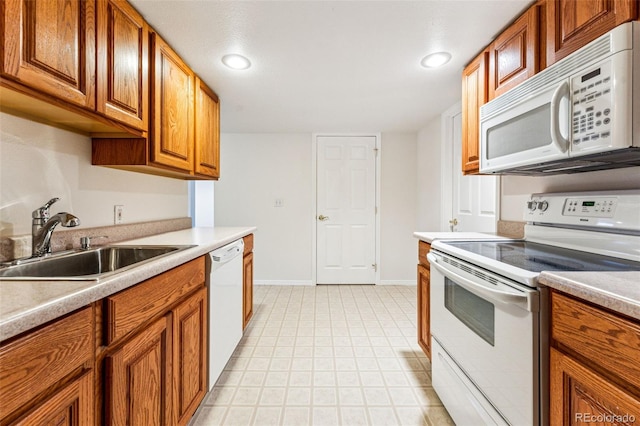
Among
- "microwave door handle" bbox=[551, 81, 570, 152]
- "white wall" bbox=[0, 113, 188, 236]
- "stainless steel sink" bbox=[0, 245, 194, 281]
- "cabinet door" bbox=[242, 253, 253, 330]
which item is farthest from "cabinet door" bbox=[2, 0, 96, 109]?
"microwave door handle" bbox=[551, 81, 570, 152]

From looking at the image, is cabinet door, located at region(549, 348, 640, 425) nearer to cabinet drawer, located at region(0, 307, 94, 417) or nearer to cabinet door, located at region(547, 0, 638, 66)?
cabinet door, located at region(547, 0, 638, 66)

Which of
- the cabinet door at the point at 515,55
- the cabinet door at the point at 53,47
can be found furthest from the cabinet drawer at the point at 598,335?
the cabinet door at the point at 53,47

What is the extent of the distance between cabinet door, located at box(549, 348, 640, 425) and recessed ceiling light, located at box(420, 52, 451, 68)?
5.61ft

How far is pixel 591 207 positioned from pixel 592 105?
1.63 feet

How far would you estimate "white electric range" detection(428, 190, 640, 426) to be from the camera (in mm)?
882

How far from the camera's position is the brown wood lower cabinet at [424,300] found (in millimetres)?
1820

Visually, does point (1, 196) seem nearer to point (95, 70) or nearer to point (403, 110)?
point (95, 70)

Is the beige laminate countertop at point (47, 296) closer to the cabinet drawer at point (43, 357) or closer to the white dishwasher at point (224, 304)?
the cabinet drawer at point (43, 357)

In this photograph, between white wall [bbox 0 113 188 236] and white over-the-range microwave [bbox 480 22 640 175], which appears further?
white wall [bbox 0 113 188 236]

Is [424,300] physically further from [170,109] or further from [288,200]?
[288,200]

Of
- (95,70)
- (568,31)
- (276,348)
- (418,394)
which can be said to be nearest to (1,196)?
(95,70)

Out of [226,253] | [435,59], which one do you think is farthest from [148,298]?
[435,59]

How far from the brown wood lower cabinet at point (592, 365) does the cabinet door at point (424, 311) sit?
3.18 ft

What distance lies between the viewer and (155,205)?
2.18 metres
